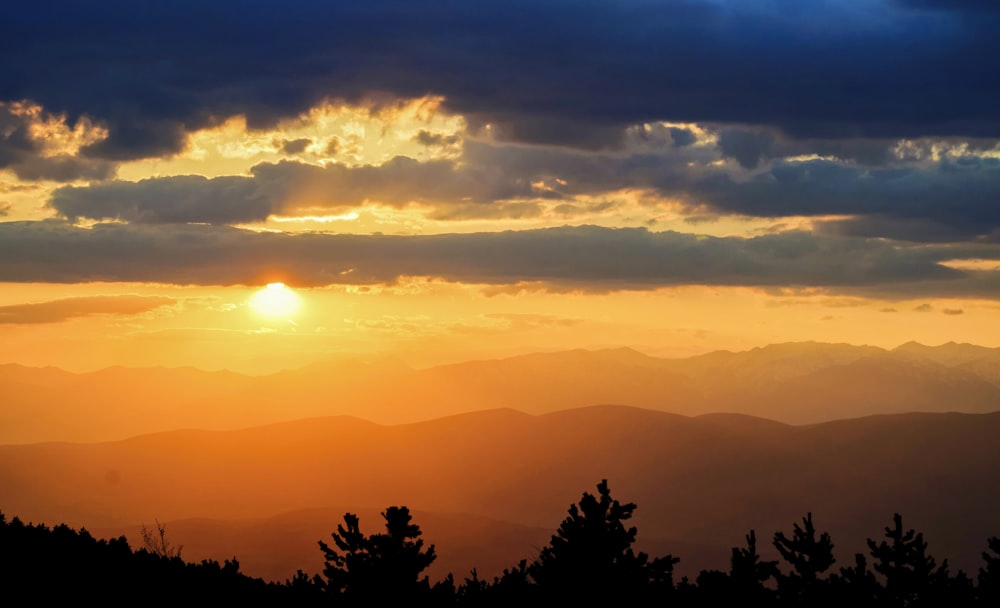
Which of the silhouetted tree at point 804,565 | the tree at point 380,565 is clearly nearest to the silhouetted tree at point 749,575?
the silhouetted tree at point 804,565

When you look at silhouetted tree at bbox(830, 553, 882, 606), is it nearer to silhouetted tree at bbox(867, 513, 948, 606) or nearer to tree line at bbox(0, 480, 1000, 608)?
tree line at bbox(0, 480, 1000, 608)

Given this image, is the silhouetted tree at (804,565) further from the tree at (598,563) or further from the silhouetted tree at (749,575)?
the tree at (598,563)

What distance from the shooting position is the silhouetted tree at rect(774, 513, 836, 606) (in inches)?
1210

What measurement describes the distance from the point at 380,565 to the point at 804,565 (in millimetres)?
11645

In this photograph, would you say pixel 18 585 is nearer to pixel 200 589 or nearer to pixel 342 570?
pixel 200 589

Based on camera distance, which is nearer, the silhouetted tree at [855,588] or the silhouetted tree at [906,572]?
the silhouetted tree at [855,588]

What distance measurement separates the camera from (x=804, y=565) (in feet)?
108

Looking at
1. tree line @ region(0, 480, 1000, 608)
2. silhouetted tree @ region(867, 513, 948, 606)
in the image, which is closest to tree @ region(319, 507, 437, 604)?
tree line @ region(0, 480, 1000, 608)

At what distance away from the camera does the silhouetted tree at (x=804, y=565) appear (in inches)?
1210

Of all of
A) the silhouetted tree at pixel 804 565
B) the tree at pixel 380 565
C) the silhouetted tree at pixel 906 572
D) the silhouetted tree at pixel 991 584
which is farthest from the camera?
the silhouetted tree at pixel 906 572

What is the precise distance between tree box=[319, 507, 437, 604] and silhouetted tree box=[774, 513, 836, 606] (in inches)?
368

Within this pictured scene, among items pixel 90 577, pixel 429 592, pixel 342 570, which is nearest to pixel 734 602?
pixel 429 592

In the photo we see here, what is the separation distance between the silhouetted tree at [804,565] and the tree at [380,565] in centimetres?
934

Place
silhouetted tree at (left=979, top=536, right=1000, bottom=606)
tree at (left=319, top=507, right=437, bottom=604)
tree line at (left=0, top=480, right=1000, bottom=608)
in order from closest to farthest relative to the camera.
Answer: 1. tree line at (left=0, top=480, right=1000, bottom=608)
2. tree at (left=319, top=507, right=437, bottom=604)
3. silhouetted tree at (left=979, top=536, right=1000, bottom=606)
